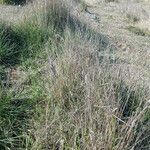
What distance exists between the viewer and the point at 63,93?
14.3ft

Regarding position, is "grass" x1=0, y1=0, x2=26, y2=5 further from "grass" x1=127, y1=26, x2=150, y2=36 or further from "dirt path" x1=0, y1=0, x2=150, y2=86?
"grass" x1=127, y1=26, x2=150, y2=36

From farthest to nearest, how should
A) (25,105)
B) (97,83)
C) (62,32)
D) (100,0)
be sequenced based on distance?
(100,0) < (62,32) < (25,105) < (97,83)

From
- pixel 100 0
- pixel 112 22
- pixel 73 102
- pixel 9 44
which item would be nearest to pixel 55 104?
pixel 73 102

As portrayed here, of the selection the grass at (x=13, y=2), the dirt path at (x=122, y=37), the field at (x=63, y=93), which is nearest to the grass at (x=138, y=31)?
the dirt path at (x=122, y=37)

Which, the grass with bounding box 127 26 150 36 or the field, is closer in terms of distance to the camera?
the field

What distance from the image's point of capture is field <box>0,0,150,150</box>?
3414 mm

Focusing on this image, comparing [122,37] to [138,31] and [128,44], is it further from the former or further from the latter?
[138,31]

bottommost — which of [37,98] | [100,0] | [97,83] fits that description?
[100,0]

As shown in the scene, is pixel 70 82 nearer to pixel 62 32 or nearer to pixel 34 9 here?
pixel 62 32

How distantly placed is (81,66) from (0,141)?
1309 millimetres

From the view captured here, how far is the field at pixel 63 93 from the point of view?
3414mm

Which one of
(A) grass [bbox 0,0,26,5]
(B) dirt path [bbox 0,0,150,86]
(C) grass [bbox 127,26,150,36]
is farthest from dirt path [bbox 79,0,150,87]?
(A) grass [bbox 0,0,26,5]

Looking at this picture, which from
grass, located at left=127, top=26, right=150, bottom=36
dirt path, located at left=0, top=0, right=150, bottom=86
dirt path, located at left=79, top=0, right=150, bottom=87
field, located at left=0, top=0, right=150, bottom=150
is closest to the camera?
field, located at left=0, top=0, right=150, bottom=150

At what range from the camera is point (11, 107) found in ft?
13.6
